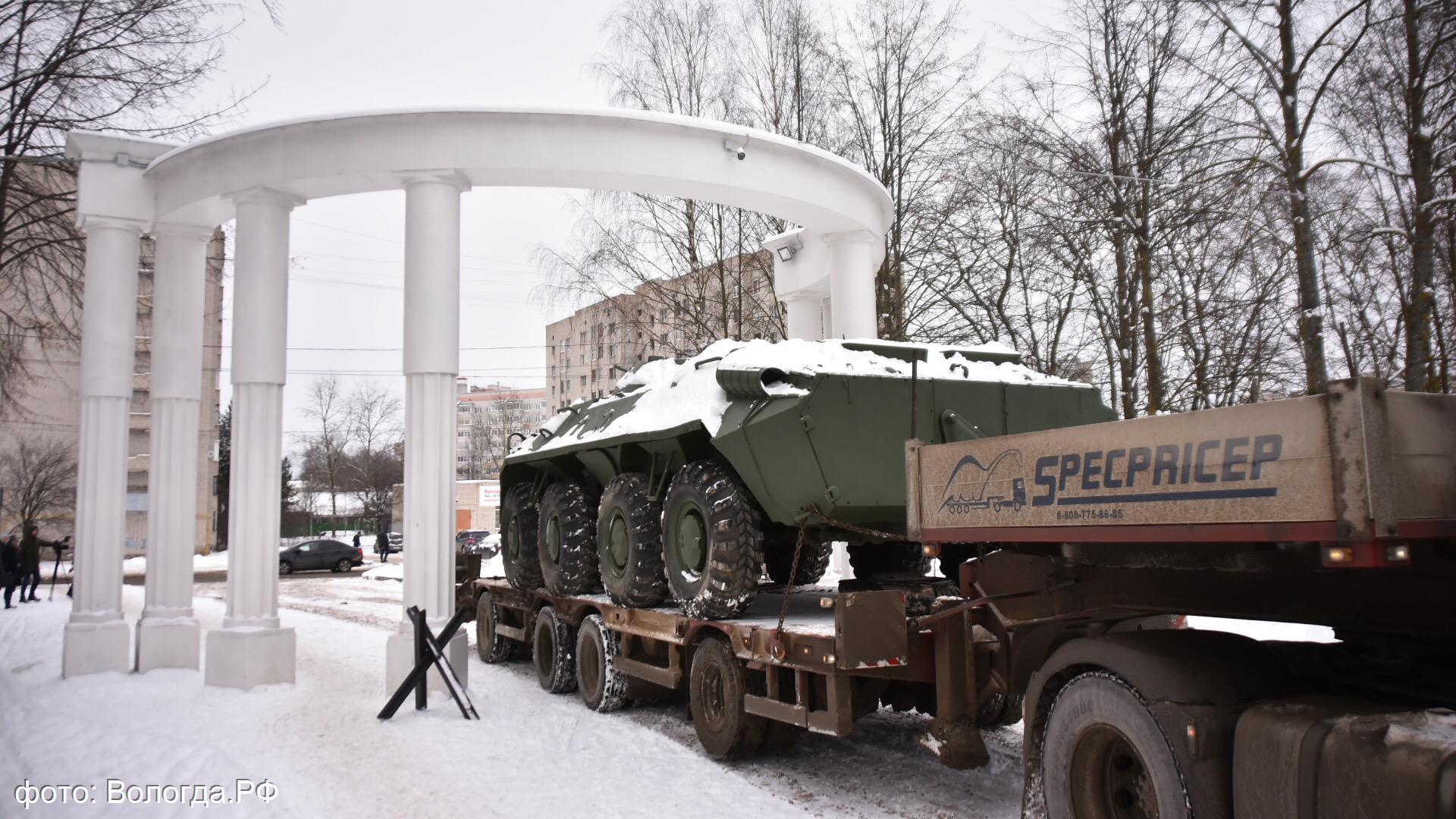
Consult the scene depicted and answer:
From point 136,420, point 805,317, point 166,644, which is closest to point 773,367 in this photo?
point 805,317

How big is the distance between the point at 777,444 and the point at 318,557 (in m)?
30.2

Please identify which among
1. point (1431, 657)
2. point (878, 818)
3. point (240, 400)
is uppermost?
point (240, 400)

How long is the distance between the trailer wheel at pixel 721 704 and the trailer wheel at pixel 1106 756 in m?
3.11

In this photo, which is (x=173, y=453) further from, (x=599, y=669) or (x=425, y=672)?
(x=599, y=669)

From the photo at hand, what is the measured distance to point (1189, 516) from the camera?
4.00 m

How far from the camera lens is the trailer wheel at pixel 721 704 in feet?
25.1

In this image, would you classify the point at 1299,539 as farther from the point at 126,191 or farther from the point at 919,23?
the point at 919,23

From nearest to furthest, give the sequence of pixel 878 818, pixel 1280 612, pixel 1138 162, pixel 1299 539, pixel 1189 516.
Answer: pixel 1299 539
pixel 1189 516
pixel 1280 612
pixel 878 818
pixel 1138 162

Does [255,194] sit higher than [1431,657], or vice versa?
[255,194]

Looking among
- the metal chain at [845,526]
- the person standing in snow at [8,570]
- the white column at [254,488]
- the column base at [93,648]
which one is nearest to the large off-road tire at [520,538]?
the white column at [254,488]

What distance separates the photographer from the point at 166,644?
11.2 m

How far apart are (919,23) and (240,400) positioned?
14.3 m

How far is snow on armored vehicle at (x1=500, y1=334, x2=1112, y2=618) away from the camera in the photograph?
7566 mm

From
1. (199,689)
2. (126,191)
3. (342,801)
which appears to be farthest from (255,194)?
(342,801)
